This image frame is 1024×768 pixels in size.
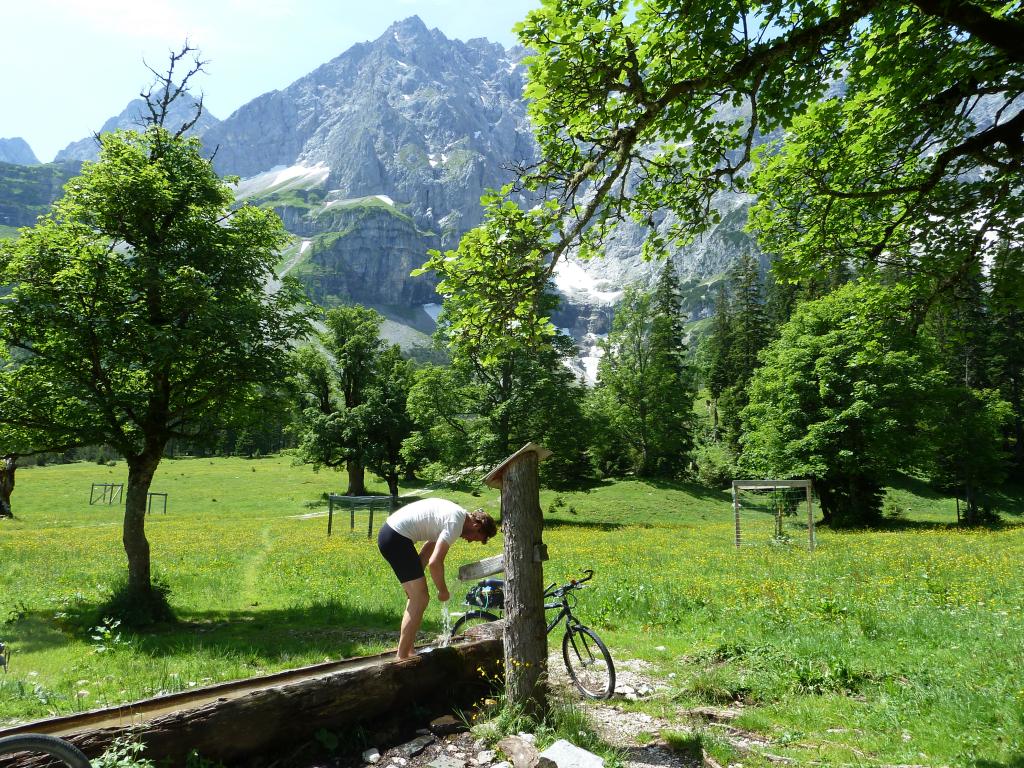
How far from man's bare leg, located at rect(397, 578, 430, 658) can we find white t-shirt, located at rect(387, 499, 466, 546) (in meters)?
0.55

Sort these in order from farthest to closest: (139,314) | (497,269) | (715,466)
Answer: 1. (715,466)
2. (139,314)
3. (497,269)

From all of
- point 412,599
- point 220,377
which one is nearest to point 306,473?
point 220,377

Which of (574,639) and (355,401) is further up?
(355,401)

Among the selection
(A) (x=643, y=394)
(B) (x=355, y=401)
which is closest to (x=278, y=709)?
(B) (x=355, y=401)

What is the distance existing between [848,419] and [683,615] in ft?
93.9

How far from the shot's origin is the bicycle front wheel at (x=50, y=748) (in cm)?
401

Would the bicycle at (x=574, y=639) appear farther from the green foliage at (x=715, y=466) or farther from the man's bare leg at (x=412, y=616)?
the green foliage at (x=715, y=466)

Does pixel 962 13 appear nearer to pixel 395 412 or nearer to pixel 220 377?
pixel 220 377

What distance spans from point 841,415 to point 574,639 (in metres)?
31.9

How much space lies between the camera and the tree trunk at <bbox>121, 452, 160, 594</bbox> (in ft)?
41.2

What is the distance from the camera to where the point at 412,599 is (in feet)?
23.2

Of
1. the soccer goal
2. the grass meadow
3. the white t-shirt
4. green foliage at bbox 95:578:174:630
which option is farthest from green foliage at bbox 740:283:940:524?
green foliage at bbox 95:578:174:630

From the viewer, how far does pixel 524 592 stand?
21.8 ft

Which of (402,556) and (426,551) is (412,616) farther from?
(426,551)
